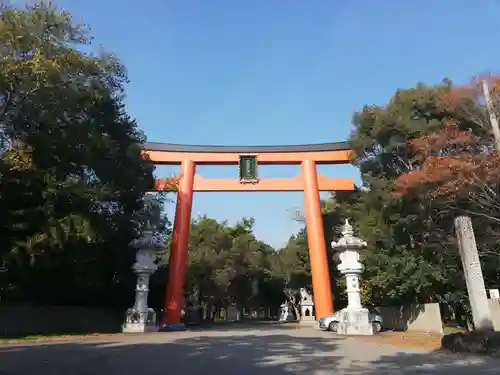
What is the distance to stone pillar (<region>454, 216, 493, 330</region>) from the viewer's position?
10023 mm

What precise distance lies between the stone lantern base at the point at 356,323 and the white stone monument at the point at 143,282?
8.60 m

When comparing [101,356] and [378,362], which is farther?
[101,356]

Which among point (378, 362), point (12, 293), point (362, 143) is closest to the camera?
point (378, 362)

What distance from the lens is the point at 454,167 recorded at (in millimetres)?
14203

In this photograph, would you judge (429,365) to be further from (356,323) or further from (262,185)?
(262,185)

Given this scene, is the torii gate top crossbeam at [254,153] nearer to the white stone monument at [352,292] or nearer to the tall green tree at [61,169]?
the tall green tree at [61,169]

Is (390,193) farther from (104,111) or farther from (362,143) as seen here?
(104,111)

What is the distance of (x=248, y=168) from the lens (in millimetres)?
25312

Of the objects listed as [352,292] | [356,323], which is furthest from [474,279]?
[352,292]

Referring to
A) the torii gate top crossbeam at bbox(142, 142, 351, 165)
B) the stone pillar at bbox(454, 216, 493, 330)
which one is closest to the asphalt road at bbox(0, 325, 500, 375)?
the stone pillar at bbox(454, 216, 493, 330)

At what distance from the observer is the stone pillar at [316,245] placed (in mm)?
22750

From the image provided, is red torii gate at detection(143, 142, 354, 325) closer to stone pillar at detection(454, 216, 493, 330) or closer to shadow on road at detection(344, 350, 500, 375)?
stone pillar at detection(454, 216, 493, 330)

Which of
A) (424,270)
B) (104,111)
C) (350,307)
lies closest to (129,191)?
(104,111)

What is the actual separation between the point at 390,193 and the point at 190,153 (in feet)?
37.0
